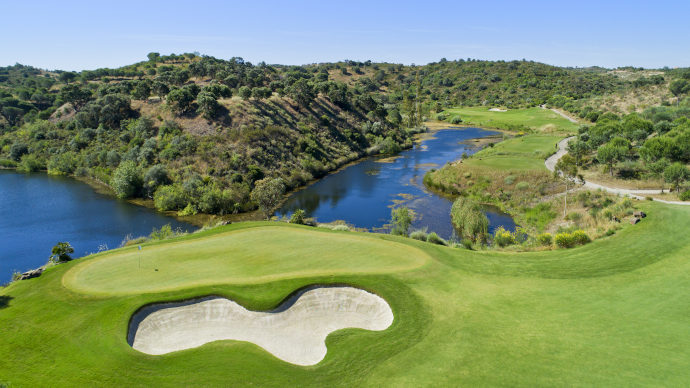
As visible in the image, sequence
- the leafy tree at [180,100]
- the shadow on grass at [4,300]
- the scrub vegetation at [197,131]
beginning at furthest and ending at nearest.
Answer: the leafy tree at [180,100] < the scrub vegetation at [197,131] < the shadow on grass at [4,300]

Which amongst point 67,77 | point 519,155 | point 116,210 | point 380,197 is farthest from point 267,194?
point 67,77

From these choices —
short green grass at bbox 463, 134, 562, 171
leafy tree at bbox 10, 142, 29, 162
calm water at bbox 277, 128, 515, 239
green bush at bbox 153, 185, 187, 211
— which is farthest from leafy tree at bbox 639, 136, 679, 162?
leafy tree at bbox 10, 142, 29, 162

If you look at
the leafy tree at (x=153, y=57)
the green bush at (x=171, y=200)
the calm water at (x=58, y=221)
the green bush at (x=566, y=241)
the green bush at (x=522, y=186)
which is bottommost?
the calm water at (x=58, y=221)

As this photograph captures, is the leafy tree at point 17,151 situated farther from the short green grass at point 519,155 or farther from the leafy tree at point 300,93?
the short green grass at point 519,155

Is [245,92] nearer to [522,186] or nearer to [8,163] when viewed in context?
[8,163]

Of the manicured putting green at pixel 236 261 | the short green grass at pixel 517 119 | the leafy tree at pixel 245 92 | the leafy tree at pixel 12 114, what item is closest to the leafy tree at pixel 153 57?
the leafy tree at pixel 12 114
